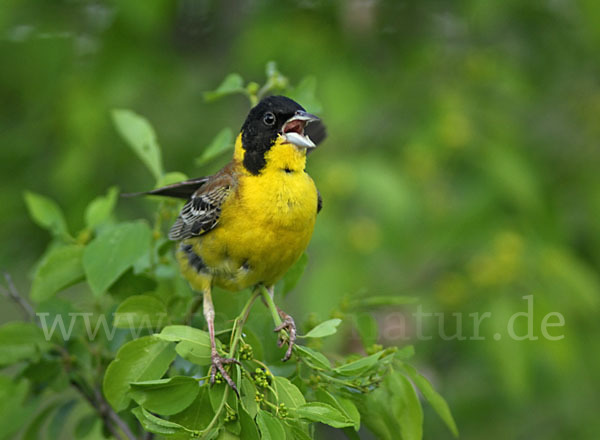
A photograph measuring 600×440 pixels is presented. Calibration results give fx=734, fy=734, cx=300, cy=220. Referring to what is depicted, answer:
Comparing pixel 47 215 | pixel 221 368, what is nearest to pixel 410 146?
pixel 47 215

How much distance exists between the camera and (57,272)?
104 inches

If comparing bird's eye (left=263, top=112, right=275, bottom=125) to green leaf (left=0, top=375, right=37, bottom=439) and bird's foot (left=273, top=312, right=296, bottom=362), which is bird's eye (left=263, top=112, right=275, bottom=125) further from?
green leaf (left=0, top=375, right=37, bottom=439)

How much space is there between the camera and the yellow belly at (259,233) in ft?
8.76

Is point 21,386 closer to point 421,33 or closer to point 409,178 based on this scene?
point 409,178

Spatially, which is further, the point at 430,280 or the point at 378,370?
the point at 430,280

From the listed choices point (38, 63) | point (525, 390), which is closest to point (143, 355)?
point (525, 390)

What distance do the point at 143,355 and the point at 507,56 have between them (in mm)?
4446

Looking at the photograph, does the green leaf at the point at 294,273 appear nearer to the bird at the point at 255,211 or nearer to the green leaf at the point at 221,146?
the bird at the point at 255,211

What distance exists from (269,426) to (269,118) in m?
1.30

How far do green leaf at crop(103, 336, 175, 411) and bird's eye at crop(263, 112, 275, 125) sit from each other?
3.23ft

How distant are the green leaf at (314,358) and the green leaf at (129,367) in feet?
1.44

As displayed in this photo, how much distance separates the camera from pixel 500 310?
4305 millimetres

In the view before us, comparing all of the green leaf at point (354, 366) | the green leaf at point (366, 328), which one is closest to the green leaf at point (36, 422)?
the green leaf at point (366, 328)

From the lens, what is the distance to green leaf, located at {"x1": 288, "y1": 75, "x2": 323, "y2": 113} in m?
2.84
